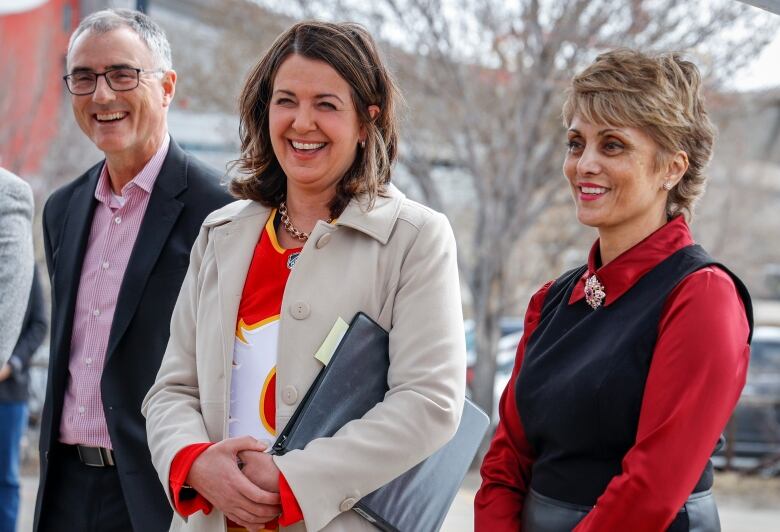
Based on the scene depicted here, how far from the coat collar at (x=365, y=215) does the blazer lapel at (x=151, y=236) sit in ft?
1.42

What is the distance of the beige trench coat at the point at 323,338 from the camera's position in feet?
6.93

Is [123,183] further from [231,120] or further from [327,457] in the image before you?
[231,120]

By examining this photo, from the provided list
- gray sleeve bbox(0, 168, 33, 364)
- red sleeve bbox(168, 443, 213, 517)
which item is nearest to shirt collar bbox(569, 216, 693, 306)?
red sleeve bbox(168, 443, 213, 517)

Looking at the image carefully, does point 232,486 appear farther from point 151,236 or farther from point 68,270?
point 68,270

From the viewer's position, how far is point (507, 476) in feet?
7.63

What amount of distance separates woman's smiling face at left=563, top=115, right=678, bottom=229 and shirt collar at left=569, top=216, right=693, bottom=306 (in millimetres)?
52

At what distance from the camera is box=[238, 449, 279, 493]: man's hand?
2096 millimetres

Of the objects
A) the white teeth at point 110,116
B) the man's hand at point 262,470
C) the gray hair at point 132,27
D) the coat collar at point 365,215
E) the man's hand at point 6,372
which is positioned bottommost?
the man's hand at point 6,372

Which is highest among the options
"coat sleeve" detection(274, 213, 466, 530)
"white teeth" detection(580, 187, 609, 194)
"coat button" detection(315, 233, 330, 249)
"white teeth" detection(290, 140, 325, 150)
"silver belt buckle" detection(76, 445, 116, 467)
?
"white teeth" detection(290, 140, 325, 150)

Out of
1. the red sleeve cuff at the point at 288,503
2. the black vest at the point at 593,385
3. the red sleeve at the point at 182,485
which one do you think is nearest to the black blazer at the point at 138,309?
the red sleeve at the point at 182,485

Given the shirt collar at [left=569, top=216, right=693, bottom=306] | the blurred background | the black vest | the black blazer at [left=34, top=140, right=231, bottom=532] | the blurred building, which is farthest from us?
the blurred building

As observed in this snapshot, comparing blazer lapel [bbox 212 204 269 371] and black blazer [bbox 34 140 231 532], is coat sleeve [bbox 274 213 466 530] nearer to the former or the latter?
blazer lapel [bbox 212 204 269 371]

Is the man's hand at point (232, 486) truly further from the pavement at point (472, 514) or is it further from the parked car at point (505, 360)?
the parked car at point (505, 360)

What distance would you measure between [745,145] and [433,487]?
11.4 meters
